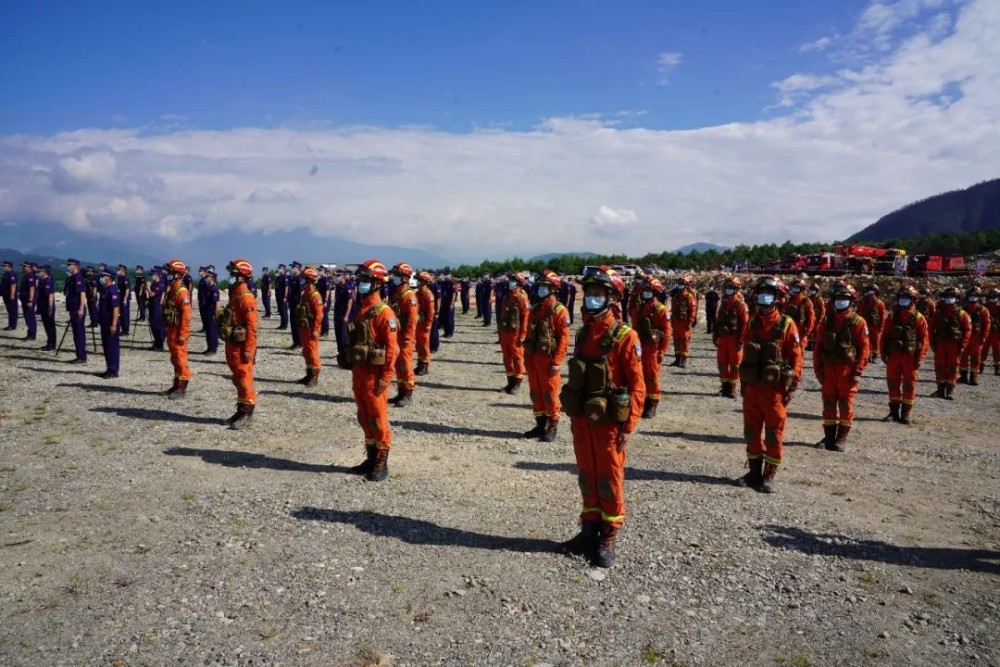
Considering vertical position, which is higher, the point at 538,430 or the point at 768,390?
the point at 768,390

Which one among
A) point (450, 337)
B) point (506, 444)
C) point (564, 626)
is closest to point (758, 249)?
point (450, 337)

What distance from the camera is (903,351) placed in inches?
460

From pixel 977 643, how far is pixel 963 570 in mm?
1419

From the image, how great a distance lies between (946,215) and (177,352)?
12650 cm

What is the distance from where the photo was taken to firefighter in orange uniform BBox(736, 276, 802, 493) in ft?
24.6

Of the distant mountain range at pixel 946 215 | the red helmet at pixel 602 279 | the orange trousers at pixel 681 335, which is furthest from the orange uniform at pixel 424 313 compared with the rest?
the distant mountain range at pixel 946 215

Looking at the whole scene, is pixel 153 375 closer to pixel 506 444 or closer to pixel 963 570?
pixel 506 444

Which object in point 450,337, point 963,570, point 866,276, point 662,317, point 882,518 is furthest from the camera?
point 866,276

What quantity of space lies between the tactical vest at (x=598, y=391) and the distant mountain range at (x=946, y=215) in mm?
112168

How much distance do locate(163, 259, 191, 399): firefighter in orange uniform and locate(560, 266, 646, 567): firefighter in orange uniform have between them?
26.8ft

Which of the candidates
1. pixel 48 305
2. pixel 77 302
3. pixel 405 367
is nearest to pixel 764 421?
pixel 405 367

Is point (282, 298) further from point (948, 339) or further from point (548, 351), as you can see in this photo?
point (948, 339)

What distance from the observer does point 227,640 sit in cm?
442

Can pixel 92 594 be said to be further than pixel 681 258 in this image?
No
